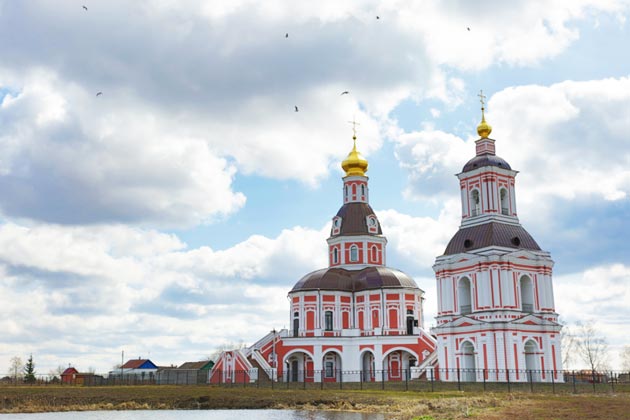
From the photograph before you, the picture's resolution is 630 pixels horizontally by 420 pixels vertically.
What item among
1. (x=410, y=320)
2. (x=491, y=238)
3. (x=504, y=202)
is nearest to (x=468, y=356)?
(x=491, y=238)

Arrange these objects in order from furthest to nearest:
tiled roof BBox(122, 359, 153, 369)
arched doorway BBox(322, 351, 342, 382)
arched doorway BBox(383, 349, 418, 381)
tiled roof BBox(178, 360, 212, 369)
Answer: tiled roof BBox(122, 359, 153, 369)
tiled roof BBox(178, 360, 212, 369)
arched doorway BBox(322, 351, 342, 382)
arched doorway BBox(383, 349, 418, 381)

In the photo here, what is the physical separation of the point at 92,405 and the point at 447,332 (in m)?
26.5

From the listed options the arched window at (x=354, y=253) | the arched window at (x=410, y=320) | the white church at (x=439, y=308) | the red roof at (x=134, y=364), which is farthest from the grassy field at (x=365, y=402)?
the red roof at (x=134, y=364)

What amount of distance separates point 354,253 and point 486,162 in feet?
63.5

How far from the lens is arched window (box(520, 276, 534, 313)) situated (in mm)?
51625

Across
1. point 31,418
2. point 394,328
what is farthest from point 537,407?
point 394,328

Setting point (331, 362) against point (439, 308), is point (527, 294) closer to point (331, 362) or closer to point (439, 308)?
point (439, 308)

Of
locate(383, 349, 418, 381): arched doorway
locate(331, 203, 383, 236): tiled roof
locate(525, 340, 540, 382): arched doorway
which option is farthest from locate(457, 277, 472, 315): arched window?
locate(331, 203, 383, 236): tiled roof

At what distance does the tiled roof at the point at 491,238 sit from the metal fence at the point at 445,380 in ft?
29.7

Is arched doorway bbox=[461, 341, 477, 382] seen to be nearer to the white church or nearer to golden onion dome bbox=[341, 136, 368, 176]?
the white church

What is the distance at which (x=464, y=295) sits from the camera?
53.7m

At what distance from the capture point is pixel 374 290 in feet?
211

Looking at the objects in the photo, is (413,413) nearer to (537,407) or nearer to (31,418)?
(537,407)

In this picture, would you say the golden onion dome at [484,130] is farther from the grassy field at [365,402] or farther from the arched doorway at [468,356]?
the grassy field at [365,402]
